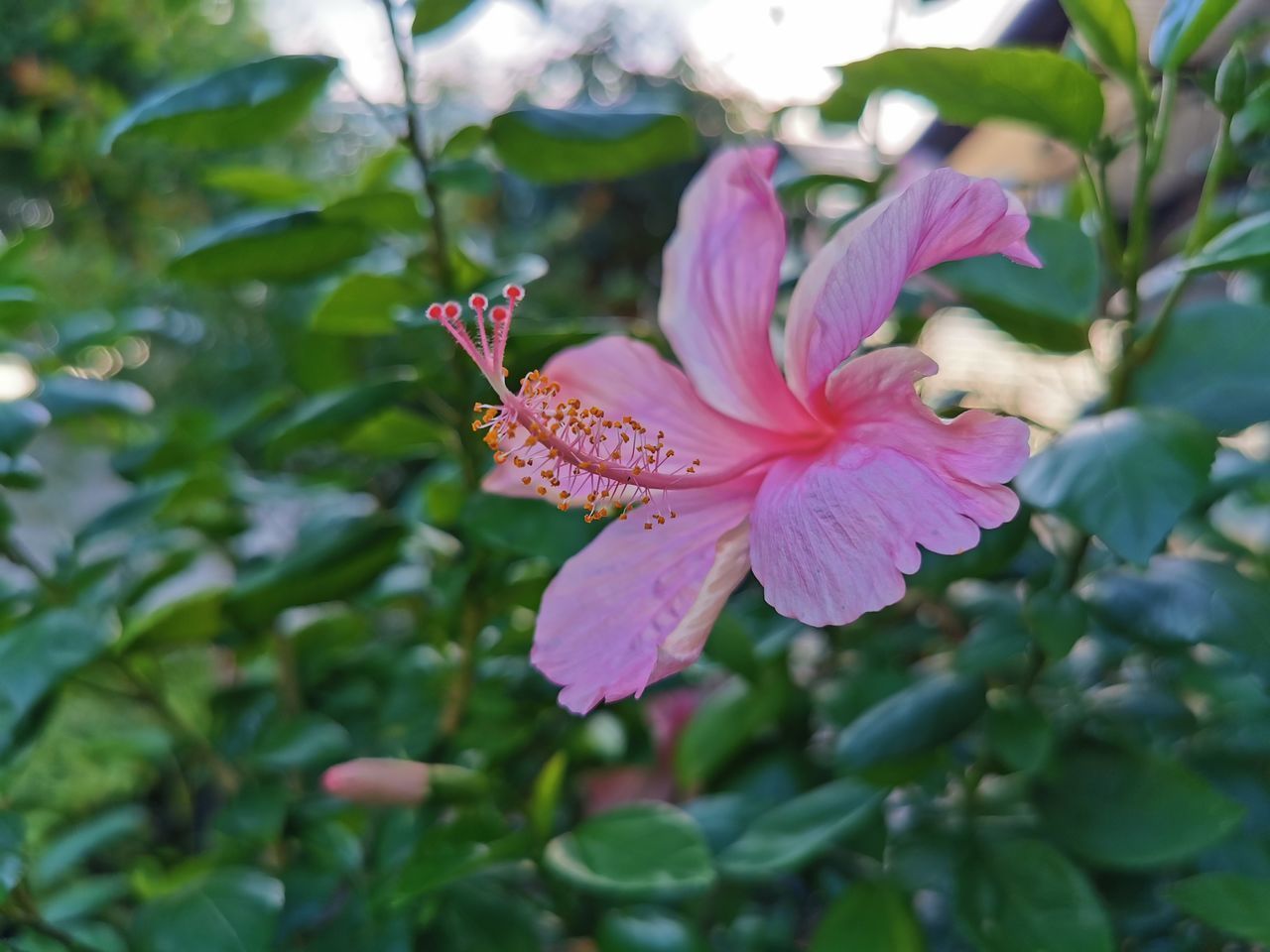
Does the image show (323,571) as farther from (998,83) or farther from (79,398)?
(998,83)

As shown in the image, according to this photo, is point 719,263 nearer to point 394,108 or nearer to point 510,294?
point 510,294

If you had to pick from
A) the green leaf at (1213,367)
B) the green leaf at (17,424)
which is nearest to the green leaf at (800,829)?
the green leaf at (1213,367)

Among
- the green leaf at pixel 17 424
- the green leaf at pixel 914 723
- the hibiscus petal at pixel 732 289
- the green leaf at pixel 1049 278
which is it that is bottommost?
the green leaf at pixel 914 723

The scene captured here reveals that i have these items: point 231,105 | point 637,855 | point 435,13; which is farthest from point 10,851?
point 435,13

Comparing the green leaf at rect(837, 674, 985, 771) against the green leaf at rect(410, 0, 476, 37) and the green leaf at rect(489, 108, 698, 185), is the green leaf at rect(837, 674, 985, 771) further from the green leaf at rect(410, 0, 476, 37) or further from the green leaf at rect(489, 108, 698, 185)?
the green leaf at rect(410, 0, 476, 37)

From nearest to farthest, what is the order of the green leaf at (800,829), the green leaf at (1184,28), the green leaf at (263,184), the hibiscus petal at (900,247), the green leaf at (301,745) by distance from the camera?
1. the hibiscus petal at (900,247)
2. the green leaf at (1184,28)
3. the green leaf at (800,829)
4. the green leaf at (301,745)
5. the green leaf at (263,184)

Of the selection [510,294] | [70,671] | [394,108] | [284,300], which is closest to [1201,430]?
[510,294]

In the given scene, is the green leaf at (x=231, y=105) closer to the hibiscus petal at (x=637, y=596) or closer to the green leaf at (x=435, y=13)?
the green leaf at (x=435, y=13)
